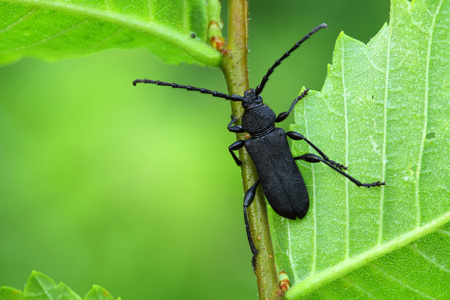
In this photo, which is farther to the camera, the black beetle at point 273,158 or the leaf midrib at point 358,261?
the black beetle at point 273,158

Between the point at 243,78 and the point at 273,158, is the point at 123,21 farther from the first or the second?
the point at 273,158

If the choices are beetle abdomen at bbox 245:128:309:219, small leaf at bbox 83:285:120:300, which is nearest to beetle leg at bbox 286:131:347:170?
beetle abdomen at bbox 245:128:309:219

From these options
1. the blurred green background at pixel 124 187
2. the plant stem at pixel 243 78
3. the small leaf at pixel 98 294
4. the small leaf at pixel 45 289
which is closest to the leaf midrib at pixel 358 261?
the plant stem at pixel 243 78

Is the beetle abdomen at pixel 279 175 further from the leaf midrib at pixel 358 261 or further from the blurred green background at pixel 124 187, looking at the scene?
the blurred green background at pixel 124 187

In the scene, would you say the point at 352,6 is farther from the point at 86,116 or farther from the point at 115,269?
the point at 115,269

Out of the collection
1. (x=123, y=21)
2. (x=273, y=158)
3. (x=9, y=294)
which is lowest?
(x=9, y=294)

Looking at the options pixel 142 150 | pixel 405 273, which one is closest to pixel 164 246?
pixel 142 150

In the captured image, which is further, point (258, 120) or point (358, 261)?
point (258, 120)

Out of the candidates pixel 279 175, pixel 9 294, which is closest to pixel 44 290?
pixel 9 294

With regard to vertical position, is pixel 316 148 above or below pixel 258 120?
below
